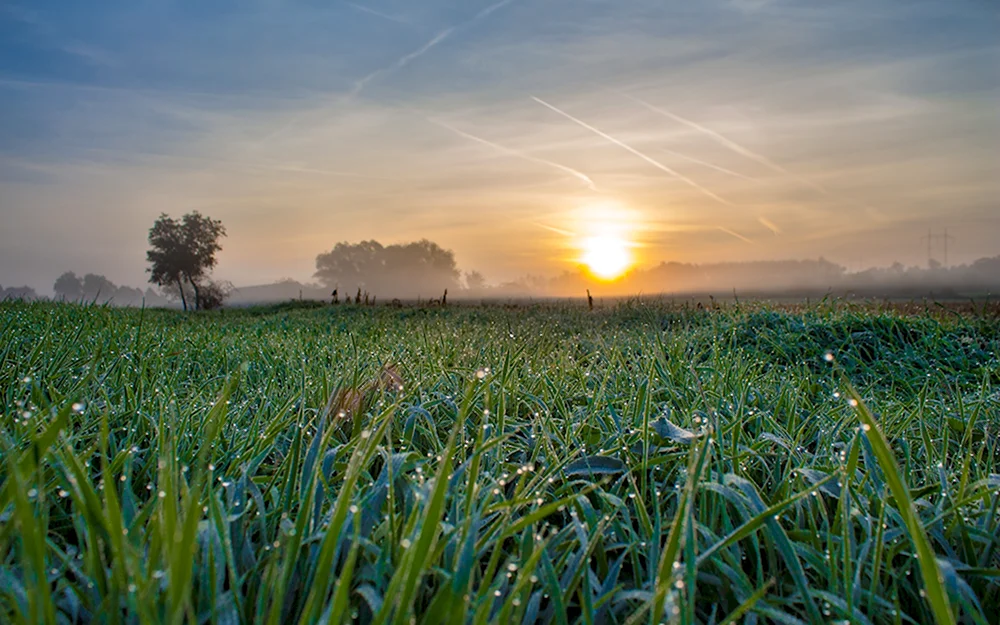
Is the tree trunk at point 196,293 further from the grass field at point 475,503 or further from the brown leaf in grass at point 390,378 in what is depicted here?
the brown leaf in grass at point 390,378

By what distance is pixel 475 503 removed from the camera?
1798mm

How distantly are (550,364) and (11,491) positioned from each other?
320cm

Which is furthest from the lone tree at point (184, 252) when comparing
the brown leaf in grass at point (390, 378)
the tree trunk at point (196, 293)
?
the brown leaf in grass at point (390, 378)

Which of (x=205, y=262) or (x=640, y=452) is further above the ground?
(x=205, y=262)

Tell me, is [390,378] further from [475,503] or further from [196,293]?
[196,293]

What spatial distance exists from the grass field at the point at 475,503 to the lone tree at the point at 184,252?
46.5 metres

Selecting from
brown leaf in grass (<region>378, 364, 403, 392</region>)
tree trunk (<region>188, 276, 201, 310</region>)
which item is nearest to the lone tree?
tree trunk (<region>188, 276, 201, 310</region>)

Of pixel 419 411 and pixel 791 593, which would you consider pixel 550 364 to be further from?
pixel 791 593

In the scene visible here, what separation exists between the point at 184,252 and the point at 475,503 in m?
49.8

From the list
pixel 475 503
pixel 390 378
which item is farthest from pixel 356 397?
pixel 475 503

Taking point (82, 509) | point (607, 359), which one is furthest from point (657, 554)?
point (607, 359)

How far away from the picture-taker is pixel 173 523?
1.19 m

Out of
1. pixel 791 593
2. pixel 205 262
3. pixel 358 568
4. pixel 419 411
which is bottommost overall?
pixel 791 593

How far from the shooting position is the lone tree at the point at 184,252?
45562 mm
